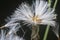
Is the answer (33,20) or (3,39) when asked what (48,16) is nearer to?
(33,20)

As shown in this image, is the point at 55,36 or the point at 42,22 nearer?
the point at 42,22

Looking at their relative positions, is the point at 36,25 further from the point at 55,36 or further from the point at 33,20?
the point at 55,36

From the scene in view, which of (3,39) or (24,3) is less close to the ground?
(24,3)

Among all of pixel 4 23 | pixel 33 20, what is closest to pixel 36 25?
pixel 33 20

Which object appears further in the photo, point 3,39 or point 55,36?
point 55,36

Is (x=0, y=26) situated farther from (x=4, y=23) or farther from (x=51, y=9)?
(x=51, y=9)

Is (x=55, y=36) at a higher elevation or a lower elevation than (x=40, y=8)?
lower

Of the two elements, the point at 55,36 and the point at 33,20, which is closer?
the point at 33,20
